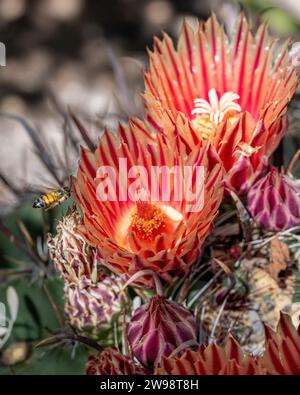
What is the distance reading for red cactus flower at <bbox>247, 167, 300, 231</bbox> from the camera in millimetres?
632

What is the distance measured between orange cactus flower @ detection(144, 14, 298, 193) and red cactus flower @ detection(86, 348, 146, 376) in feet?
0.56

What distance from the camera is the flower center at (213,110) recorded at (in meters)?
0.67

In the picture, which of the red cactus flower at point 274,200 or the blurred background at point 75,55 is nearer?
→ the red cactus flower at point 274,200

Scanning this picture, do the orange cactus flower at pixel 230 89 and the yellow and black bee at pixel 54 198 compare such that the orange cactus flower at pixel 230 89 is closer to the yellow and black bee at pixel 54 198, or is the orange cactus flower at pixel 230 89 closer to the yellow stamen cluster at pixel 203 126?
the yellow stamen cluster at pixel 203 126

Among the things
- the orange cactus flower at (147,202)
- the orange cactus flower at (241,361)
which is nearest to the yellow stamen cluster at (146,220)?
the orange cactus flower at (147,202)

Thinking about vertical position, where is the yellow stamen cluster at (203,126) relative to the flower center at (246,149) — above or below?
above

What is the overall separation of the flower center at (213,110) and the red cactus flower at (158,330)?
17 centimetres

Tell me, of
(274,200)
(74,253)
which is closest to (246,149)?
(274,200)

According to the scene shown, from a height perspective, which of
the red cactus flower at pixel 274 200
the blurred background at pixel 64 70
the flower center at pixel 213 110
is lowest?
the red cactus flower at pixel 274 200

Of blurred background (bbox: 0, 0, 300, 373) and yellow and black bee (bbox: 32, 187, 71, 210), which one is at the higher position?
blurred background (bbox: 0, 0, 300, 373)

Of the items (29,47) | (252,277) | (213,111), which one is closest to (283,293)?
Result: (252,277)

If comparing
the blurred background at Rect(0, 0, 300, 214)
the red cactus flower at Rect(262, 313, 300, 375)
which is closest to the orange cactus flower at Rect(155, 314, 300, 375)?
the red cactus flower at Rect(262, 313, 300, 375)

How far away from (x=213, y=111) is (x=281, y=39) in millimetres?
127

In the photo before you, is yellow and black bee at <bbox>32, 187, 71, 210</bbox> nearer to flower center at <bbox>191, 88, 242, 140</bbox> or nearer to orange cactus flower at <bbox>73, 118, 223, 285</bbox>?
orange cactus flower at <bbox>73, 118, 223, 285</bbox>
